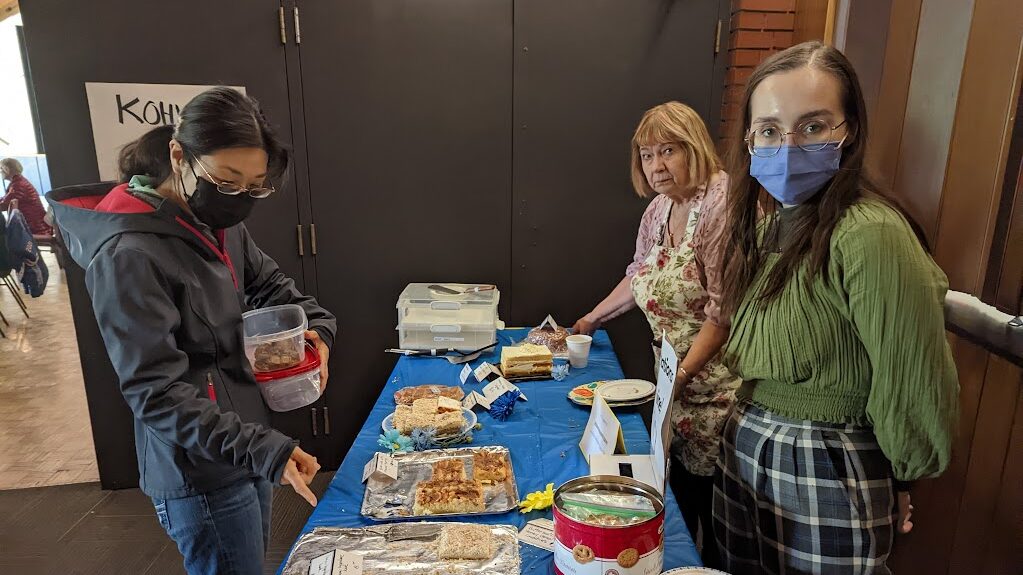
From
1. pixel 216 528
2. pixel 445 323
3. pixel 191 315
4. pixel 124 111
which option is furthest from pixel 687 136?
pixel 124 111

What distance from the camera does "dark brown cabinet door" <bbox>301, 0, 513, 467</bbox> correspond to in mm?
2645

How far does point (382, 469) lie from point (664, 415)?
697 mm

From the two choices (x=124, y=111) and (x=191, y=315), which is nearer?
(x=191, y=315)

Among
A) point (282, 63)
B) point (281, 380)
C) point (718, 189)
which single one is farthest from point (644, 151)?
point (282, 63)

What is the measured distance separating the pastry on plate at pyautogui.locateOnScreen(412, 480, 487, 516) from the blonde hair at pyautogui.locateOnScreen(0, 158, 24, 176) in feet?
17.1

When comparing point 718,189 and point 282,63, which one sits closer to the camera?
point 718,189

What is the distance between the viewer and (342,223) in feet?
9.23

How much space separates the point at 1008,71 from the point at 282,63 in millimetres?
2578

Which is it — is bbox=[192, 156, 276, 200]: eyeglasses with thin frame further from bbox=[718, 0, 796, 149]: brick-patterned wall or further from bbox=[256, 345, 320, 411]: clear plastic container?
bbox=[718, 0, 796, 149]: brick-patterned wall

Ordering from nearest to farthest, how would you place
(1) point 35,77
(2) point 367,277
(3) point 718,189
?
(3) point 718,189
(1) point 35,77
(2) point 367,277

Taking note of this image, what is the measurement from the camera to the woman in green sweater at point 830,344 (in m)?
0.94

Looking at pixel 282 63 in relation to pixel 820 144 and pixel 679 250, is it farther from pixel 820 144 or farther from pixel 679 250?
pixel 820 144

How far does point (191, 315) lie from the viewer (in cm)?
125

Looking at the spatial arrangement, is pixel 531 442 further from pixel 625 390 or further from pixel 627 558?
pixel 627 558
